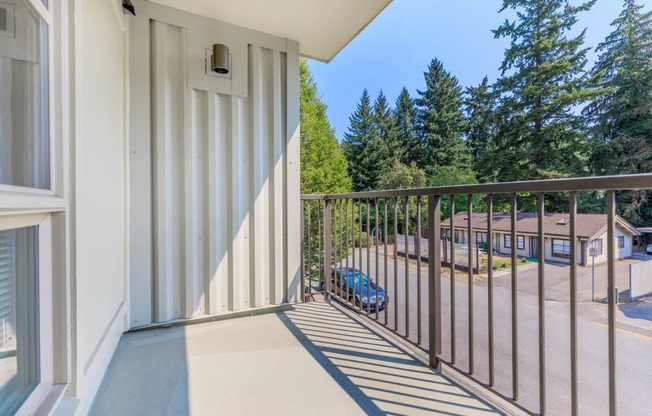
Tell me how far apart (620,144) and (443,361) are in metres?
17.9

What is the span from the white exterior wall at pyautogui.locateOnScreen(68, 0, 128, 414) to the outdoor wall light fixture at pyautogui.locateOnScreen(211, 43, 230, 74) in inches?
21.0

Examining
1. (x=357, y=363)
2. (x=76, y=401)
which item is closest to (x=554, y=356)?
(x=357, y=363)

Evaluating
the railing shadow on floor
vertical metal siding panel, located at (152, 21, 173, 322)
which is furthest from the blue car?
vertical metal siding panel, located at (152, 21, 173, 322)

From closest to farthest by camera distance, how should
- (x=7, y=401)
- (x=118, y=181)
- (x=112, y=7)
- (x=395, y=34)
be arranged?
(x=7, y=401) < (x=112, y=7) < (x=118, y=181) < (x=395, y=34)

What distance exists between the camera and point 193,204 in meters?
2.06

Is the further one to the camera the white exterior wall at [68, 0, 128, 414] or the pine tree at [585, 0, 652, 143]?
the pine tree at [585, 0, 652, 143]

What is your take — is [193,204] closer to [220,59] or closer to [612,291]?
[220,59]

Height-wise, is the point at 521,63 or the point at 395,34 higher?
the point at 395,34

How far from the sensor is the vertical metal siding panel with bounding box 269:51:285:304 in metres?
2.34

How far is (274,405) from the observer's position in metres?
1.24

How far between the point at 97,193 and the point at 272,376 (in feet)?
3.86

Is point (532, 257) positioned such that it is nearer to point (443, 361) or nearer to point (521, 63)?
point (443, 361)

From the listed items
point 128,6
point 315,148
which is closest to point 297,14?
point 128,6

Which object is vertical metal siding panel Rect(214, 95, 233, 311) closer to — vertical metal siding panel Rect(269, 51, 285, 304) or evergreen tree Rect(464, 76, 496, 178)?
vertical metal siding panel Rect(269, 51, 285, 304)
